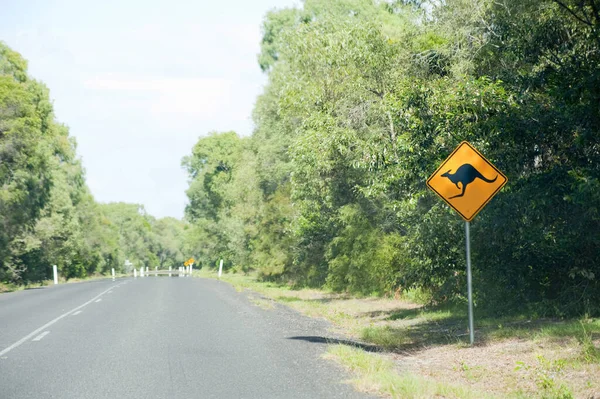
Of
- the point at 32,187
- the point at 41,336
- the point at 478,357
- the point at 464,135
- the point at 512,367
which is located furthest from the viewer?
the point at 32,187

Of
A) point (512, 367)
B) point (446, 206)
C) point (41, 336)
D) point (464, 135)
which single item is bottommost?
point (512, 367)

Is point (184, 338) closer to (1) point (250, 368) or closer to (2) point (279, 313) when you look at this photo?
(1) point (250, 368)

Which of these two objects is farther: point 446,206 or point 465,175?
point 446,206

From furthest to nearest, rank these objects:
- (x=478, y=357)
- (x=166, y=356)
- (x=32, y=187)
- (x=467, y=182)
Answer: (x=32, y=187), (x=467, y=182), (x=166, y=356), (x=478, y=357)

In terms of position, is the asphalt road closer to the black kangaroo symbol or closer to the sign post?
the sign post

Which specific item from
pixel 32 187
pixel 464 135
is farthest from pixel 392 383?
pixel 32 187

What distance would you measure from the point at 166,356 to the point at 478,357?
15.9ft

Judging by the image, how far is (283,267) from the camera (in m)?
40.5

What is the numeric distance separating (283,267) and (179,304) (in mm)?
16795

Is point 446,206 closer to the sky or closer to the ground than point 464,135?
closer to the ground

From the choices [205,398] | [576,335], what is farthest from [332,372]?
[576,335]

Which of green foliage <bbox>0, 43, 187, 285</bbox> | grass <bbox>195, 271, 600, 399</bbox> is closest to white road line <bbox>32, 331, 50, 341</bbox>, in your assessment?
grass <bbox>195, 271, 600, 399</bbox>

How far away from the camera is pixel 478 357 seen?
11.1 metres

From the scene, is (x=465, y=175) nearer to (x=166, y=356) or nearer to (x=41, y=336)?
(x=166, y=356)
